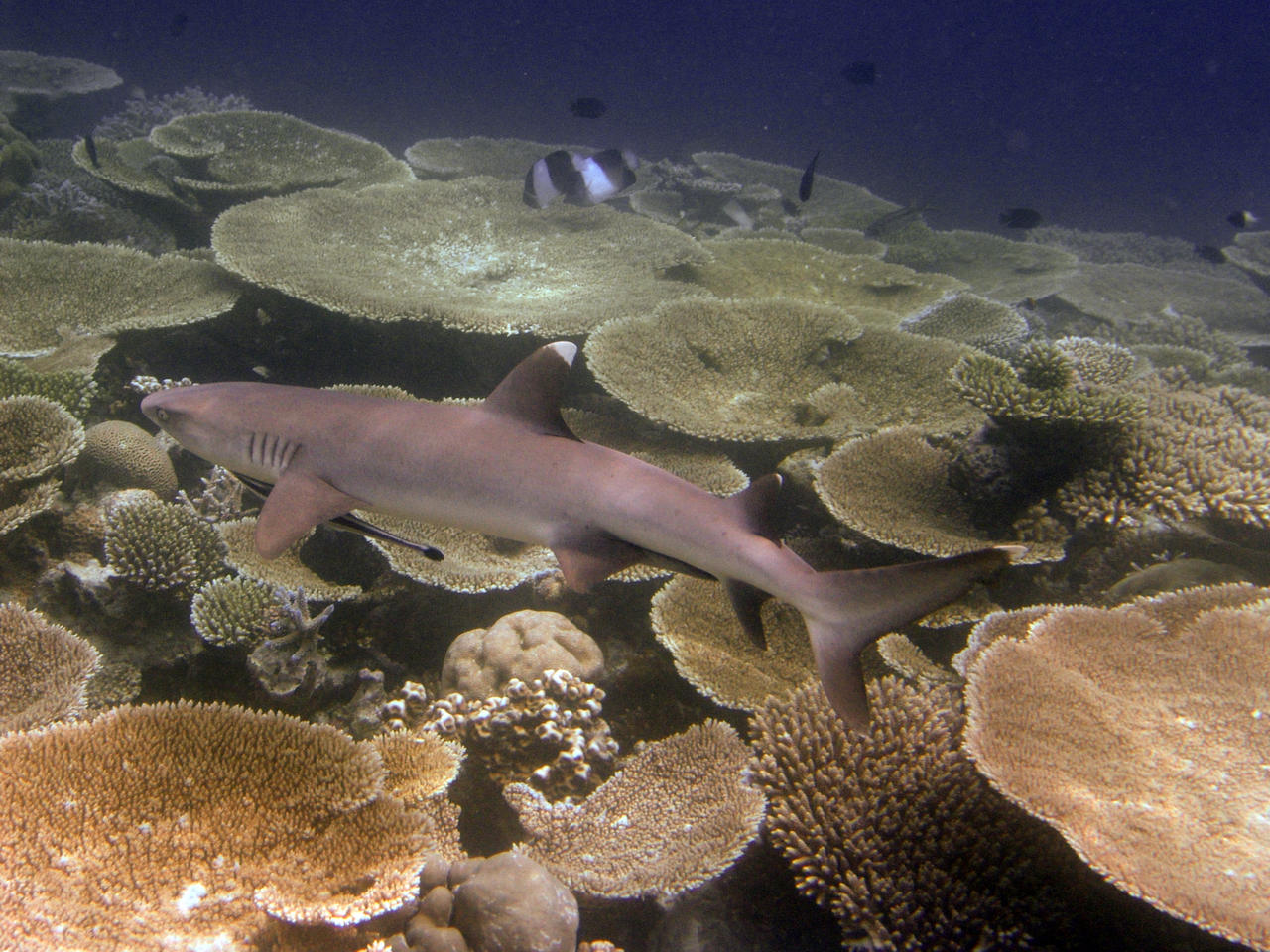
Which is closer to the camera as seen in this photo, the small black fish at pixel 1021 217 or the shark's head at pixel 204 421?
the shark's head at pixel 204 421

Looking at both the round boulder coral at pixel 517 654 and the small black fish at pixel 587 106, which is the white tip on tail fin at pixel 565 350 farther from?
the small black fish at pixel 587 106

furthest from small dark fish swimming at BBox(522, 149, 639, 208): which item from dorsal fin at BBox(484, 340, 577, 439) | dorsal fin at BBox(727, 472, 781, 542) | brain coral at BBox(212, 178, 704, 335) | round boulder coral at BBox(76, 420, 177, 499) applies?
dorsal fin at BBox(727, 472, 781, 542)

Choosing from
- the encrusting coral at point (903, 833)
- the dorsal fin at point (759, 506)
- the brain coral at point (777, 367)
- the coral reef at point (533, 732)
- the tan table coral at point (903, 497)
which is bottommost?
the coral reef at point (533, 732)

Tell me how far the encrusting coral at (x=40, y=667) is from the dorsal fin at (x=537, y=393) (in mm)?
2526

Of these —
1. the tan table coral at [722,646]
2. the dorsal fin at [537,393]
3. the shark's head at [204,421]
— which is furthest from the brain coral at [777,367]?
the shark's head at [204,421]

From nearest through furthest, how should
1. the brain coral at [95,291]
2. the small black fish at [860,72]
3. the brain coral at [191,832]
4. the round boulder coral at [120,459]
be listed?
the brain coral at [191,832] → the round boulder coral at [120,459] → the brain coral at [95,291] → the small black fish at [860,72]

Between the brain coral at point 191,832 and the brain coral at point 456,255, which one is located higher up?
the brain coral at point 456,255

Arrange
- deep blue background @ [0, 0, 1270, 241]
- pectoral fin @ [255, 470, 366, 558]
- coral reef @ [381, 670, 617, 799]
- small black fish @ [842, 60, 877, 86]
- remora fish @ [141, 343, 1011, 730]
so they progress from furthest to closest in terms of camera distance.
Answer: deep blue background @ [0, 0, 1270, 241]
small black fish @ [842, 60, 877, 86]
coral reef @ [381, 670, 617, 799]
pectoral fin @ [255, 470, 366, 558]
remora fish @ [141, 343, 1011, 730]

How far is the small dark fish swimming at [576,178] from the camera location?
7.05 metres

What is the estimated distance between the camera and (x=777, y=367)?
19.9ft

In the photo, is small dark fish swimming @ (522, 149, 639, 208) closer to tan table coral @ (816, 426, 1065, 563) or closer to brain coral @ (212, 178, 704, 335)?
brain coral @ (212, 178, 704, 335)

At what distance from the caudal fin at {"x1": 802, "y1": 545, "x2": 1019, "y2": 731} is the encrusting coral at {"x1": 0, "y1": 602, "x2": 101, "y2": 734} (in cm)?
334

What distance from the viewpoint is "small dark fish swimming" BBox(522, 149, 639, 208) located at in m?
7.05

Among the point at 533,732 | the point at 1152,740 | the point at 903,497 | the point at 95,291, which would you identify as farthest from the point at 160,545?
the point at 1152,740
